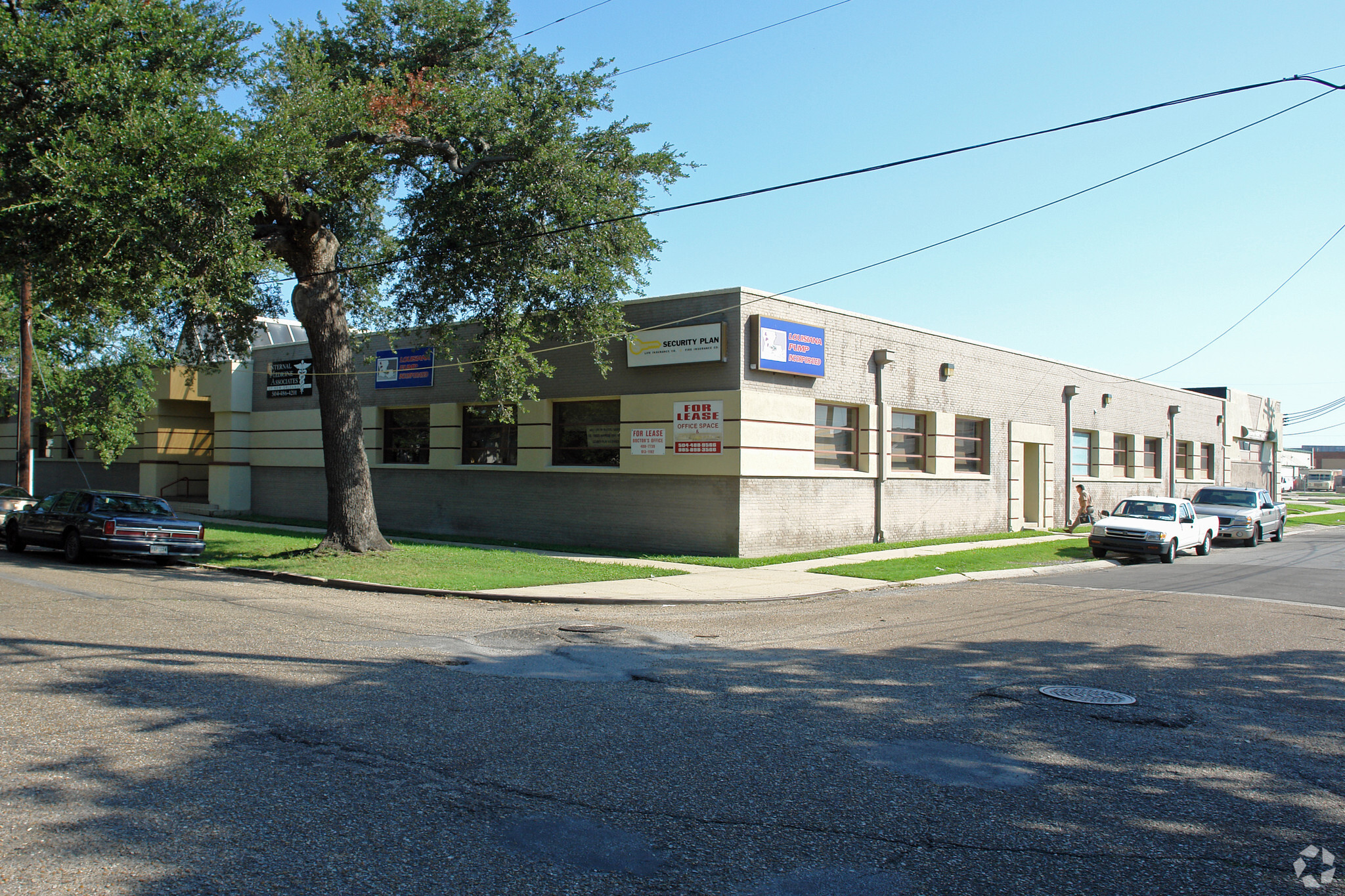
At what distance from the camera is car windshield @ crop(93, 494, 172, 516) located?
17.7 metres

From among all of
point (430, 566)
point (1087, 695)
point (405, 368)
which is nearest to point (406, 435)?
point (405, 368)

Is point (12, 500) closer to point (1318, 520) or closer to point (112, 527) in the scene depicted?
point (112, 527)

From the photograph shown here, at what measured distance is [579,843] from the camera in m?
4.29

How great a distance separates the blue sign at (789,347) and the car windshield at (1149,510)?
8898mm

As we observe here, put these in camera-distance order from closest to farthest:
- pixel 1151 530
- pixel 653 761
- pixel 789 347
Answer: pixel 653 761 < pixel 789 347 < pixel 1151 530

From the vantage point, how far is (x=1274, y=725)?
6617 mm

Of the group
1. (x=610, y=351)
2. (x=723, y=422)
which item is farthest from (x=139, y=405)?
(x=723, y=422)

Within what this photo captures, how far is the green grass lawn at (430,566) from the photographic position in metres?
15.0

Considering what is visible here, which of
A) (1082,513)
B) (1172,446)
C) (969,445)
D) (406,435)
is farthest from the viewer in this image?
(1172,446)

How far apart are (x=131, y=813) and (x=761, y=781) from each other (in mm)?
3327

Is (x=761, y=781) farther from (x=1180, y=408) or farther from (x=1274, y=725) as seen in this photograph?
(x=1180, y=408)

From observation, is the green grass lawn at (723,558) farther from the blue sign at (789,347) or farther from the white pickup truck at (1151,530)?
the blue sign at (789,347)

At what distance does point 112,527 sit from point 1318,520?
46369 millimetres

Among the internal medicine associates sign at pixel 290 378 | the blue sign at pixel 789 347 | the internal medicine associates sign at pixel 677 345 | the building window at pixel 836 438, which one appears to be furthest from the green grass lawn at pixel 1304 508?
the internal medicine associates sign at pixel 290 378
